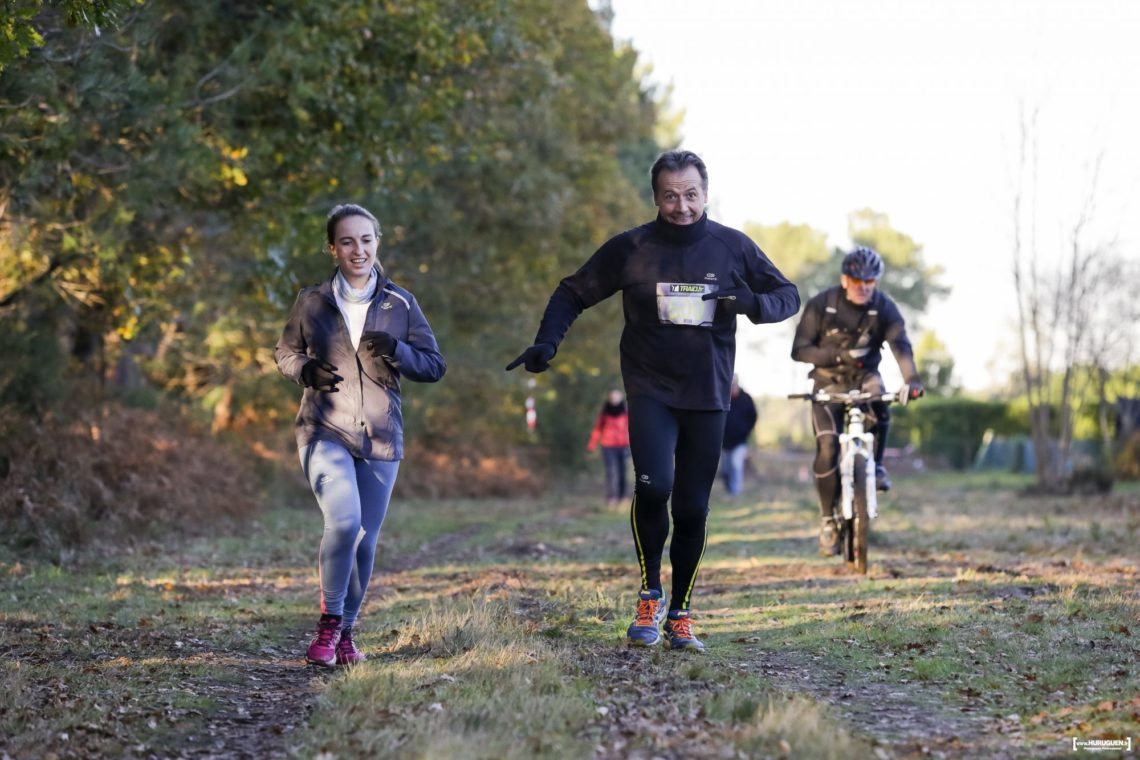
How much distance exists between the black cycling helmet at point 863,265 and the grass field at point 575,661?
2.19 meters

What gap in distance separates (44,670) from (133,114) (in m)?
6.33

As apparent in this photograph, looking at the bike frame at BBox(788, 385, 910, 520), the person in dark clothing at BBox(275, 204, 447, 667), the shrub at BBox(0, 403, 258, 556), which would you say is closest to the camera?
the person in dark clothing at BBox(275, 204, 447, 667)

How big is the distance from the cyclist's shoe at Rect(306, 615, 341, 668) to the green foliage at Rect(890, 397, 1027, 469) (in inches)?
1702

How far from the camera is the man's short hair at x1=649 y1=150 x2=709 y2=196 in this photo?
6973 mm

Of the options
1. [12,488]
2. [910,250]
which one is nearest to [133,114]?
[12,488]

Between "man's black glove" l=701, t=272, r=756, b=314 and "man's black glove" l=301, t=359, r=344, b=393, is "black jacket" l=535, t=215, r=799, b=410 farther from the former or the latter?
"man's black glove" l=301, t=359, r=344, b=393

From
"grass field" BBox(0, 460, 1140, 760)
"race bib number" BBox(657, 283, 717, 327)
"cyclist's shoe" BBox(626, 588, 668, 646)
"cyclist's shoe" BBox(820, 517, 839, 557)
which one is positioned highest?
"race bib number" BBox(657, 283, 717, 327)

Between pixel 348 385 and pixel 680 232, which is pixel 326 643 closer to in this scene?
pixel 348 385

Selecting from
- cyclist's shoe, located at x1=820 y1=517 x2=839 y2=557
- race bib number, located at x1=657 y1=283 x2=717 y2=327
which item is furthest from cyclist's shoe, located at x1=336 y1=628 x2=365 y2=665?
cyclist's shoe, located at x1=820 y1=517 x2=839 y2=557

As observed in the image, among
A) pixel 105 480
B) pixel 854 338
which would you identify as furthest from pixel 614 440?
pixel 854 338

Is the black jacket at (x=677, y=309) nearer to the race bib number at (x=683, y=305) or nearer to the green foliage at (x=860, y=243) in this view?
the race bib number at (x=683, y=305)

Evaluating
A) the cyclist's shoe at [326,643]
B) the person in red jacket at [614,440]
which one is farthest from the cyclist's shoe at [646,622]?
the person in red jacket at [614,440]

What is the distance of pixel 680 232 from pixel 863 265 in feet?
12.1

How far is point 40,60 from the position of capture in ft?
33.4
